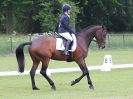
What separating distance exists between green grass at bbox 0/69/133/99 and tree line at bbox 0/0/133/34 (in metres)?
37.1

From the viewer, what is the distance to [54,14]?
5966cm

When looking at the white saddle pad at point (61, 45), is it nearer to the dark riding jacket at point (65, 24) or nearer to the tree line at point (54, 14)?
the dark riding jacket at point (65, 24)

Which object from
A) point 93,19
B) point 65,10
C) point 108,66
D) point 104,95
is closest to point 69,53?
point 65,10

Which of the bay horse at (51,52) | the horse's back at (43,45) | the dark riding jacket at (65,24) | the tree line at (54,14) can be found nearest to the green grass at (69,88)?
the bay horse at (51,52)

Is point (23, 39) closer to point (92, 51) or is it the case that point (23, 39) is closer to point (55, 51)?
point (92, 51)

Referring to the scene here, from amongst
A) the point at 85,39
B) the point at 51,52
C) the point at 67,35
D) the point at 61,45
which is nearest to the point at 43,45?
the point at 51,52

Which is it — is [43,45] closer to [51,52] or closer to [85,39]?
[51,52]

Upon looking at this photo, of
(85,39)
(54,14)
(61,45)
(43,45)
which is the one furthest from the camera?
(54,14)

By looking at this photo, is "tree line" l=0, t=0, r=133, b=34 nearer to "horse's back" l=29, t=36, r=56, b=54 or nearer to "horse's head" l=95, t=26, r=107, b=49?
"horse's head" l=95, t=26, r=107, b=49

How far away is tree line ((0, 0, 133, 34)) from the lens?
193 feet

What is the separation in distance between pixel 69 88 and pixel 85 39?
67.0 inches

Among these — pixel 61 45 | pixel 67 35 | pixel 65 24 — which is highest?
pixel 65 24

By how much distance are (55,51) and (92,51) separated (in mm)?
26646

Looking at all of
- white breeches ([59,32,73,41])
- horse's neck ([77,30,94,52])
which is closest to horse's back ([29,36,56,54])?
white breeches ([59,32,73,41])
